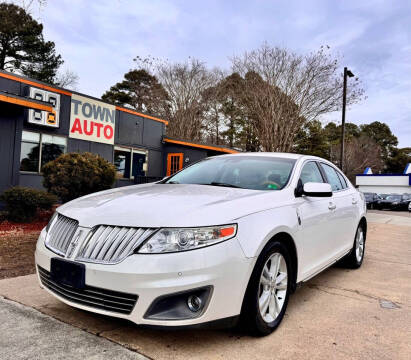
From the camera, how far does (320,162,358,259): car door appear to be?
4.04 meters

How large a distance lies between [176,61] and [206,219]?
29793 millimetres

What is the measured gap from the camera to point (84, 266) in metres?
2.33

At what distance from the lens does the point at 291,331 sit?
287 centimetres

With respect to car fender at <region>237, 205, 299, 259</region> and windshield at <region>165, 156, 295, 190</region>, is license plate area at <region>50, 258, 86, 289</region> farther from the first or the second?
windshield at <region>165, 156, 295, 190</region>

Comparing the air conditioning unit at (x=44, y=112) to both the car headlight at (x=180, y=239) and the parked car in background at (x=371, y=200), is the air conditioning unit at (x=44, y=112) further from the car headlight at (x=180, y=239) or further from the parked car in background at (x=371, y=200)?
the parked car in background at (x=371, y=200)

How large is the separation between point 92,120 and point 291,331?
40.4 feet

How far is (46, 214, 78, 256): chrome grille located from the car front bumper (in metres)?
0.38

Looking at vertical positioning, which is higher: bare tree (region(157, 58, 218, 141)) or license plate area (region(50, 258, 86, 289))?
bare tree (region(157, 58, 218, 141))

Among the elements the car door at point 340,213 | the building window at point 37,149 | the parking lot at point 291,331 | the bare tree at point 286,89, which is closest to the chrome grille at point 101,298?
the parking lot at point 291,331

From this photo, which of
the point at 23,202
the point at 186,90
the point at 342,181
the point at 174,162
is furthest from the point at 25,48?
the point at 342,181

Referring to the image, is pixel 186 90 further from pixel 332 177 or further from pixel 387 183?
pixel 387 183

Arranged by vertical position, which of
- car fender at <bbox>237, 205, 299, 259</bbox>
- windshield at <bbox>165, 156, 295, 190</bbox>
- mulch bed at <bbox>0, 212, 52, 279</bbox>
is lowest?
mulch bed at <bbox>0, 212, 52, 279</bbox>

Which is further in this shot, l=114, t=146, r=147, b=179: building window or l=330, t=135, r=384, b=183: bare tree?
l=330, t=135, r=384, b=183: bare tree

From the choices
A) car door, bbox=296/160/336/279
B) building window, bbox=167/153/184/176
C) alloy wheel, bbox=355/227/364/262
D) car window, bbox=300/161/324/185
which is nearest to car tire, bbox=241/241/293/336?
car door, bbox=296/160/336/279
